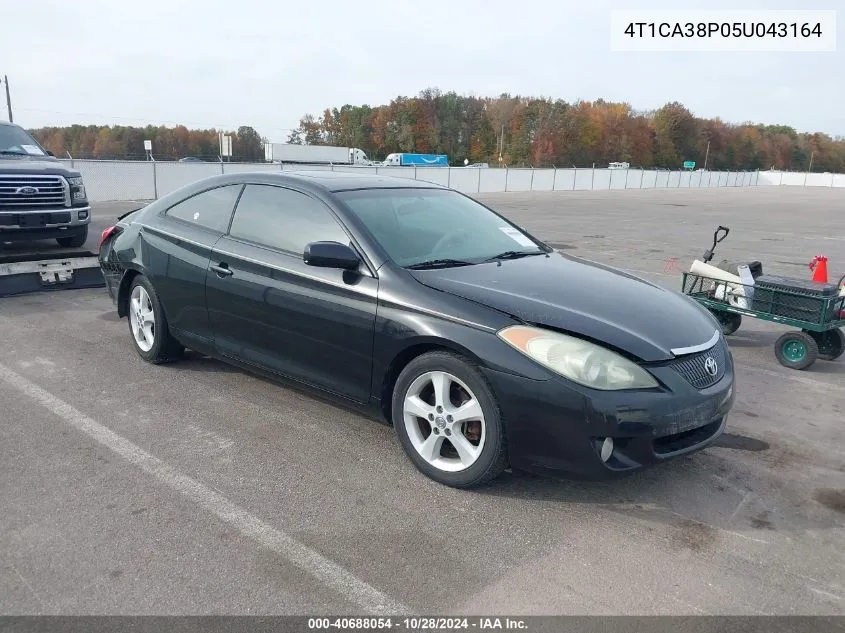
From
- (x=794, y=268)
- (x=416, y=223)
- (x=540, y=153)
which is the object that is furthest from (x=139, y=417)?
(x=540, y=153)

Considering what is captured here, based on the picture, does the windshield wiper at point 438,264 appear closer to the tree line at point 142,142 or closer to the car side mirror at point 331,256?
the car side mirror at point 331,256

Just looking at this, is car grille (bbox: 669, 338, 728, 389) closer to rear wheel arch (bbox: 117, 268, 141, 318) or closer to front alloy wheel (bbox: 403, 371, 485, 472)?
front alloy wheel (bbox: 403, 371, 485, 472)

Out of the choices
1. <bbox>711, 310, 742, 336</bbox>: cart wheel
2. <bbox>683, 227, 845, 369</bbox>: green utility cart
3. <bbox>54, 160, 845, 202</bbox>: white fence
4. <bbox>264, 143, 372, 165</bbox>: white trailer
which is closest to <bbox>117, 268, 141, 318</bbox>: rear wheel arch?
<bbox>54, 160, 845, 202</bbox>: white fence

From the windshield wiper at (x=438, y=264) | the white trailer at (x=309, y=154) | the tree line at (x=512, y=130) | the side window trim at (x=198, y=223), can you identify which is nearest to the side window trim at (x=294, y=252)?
the side window trim at (x=198, y=223)

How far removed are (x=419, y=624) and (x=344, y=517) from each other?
82cm

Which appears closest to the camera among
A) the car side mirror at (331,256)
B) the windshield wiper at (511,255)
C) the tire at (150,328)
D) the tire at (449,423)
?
the tire at (449,423)

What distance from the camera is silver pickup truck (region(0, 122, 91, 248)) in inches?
350

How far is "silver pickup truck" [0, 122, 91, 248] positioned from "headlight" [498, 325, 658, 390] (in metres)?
8.10

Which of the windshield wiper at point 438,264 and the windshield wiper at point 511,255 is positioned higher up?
the windshield wiper at point 511,255

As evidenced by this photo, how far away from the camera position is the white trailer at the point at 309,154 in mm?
55594

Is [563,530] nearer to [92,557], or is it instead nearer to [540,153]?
[92,557]

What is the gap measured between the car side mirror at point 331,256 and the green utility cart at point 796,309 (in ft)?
12.5

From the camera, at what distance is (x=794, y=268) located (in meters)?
12.3

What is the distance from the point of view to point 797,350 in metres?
5.96
